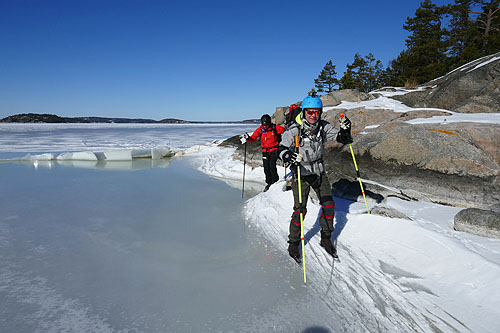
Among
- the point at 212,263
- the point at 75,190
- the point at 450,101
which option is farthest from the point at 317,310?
the point at 450,101

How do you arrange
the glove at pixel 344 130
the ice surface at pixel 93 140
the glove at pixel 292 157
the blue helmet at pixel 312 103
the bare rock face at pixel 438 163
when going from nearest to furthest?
the glove at pixel 292 157
the blue helmet at pixel 312 103
the glove at pixel 344 130
the bare rock face at pixel 438 163
the ice surface at pixel 93 140

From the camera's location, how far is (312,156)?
420cm

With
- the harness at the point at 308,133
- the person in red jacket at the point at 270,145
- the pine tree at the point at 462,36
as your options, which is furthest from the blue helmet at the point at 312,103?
the pine tree at the point at 462,36

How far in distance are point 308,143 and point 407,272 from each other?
2.25 meters

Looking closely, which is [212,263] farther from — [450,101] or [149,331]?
[450,101]

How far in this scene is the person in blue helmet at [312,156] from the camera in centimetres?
413

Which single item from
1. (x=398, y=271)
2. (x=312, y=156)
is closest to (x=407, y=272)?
(x=398, y=271)

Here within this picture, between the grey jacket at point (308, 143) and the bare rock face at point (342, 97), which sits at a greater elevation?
the bare rock face at point (342, 97)

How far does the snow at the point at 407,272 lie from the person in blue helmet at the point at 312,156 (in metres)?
0.41

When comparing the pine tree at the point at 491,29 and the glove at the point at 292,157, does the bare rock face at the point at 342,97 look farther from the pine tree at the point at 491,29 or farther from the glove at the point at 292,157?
the pine tree at the point at 491,29

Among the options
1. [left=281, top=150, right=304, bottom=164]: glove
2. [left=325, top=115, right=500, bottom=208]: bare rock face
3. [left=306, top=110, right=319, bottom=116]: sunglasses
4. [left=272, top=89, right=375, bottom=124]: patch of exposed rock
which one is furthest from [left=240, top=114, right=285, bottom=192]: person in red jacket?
[left=272, top=89, right=375, bottom=124]: patch of exposed rock

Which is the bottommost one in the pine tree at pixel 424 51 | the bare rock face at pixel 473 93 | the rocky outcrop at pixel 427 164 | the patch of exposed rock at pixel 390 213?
the patch of exposed rock at pixel 390 213

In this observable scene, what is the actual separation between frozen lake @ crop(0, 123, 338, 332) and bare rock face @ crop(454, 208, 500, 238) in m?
2.84

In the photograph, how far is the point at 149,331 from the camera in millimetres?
2734
